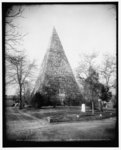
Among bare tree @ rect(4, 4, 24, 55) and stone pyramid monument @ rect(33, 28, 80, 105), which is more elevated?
bare tree @ rect(4, 4, 24, 55)

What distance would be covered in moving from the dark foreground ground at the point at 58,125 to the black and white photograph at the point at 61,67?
0.02 meters

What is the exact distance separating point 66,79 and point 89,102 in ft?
1.92

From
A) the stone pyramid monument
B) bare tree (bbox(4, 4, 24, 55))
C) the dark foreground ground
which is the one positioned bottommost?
the dark foreground ground

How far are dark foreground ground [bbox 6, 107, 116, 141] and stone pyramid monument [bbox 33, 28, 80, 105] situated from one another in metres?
0.25

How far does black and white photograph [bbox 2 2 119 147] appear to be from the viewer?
3.70 meters

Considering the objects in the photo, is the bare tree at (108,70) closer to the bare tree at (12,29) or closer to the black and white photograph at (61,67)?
the black and white photograph at (61,67)

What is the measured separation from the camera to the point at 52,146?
3.61m

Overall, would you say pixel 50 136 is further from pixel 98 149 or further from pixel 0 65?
pixel 0 65

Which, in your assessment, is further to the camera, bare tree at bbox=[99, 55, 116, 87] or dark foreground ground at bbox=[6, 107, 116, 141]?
bare tree at bbox=[99, 55, 116, 87]

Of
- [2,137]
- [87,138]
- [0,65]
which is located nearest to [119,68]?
[87,138]

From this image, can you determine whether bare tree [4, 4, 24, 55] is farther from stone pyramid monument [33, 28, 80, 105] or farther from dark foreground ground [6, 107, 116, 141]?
dark foreground ground [6, 107, 116, 141]

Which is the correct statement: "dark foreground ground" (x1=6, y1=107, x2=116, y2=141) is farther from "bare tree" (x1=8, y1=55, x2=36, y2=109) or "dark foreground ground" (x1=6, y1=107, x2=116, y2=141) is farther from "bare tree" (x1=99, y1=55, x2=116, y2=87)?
"bare tree" (x1=99, y1=55, x2=116, y2=87)

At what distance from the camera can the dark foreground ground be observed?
361cm

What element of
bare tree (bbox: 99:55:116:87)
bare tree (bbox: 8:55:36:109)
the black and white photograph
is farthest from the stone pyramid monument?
bare tree (bbox: 99:55:116:87)
